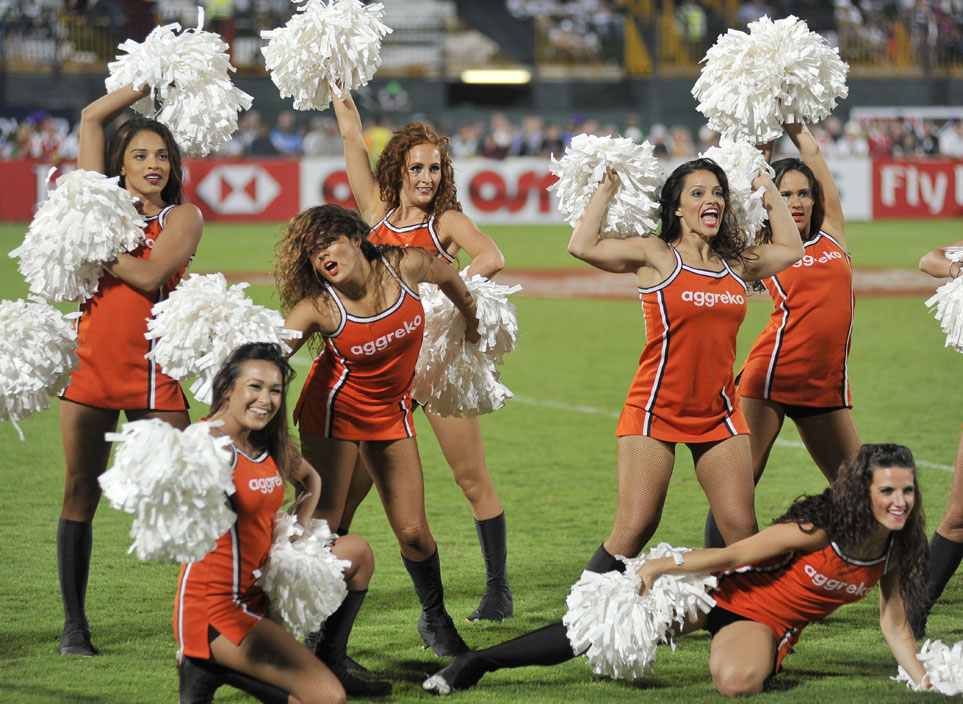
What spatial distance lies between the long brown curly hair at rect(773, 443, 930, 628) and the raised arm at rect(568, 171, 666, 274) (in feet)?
2.81

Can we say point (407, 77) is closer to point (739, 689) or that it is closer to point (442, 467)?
point (442, 467)

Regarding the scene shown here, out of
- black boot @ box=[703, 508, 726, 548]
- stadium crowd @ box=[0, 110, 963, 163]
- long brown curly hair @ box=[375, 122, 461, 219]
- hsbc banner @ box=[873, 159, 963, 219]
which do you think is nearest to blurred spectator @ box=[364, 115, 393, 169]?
stadium crowd @ box=[0, 110, 963, 163]

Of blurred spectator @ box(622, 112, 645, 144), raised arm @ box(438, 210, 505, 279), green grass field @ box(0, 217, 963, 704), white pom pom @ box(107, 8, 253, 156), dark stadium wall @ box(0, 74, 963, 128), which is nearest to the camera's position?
green grass field @ box(0, 217, 963, 704)

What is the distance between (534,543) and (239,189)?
15828 mm

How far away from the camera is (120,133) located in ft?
13.4

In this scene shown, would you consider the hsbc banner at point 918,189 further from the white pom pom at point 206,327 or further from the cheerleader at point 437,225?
the white pom pom at point 206,327

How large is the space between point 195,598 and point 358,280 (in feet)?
3.36

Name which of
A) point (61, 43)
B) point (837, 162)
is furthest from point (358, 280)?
point (61, 43)

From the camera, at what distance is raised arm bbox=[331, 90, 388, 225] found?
15.3 feet

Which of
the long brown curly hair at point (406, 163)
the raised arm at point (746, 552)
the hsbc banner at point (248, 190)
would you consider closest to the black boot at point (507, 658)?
the raised arm at point (746, 552)

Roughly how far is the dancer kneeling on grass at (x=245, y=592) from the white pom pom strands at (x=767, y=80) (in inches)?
73.9

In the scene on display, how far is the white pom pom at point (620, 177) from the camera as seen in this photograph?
4.00 m

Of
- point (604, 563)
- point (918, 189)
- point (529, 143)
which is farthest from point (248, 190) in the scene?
point (604, 563)

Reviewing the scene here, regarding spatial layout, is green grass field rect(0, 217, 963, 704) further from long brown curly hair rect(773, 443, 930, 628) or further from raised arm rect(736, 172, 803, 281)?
raised arm rect(736, 172, 803, 281)
